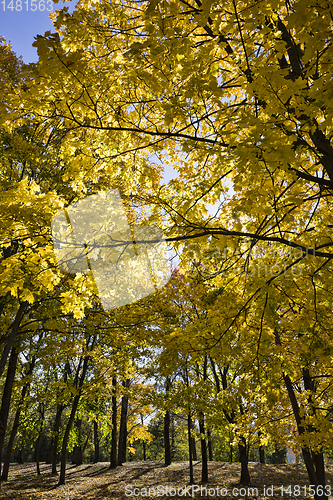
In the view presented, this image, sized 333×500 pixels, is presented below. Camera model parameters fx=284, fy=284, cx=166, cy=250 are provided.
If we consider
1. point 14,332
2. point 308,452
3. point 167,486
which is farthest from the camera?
point 167,486

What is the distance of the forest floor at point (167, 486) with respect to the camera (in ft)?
31.2

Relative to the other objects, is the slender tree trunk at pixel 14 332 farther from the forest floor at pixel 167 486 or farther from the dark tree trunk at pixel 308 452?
the dark tree trunk at pixel 308 452

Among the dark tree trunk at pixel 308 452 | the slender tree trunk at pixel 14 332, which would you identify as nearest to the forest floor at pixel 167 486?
the dark tree trunk at pixel 308 452

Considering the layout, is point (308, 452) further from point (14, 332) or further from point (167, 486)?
point (167, 486)

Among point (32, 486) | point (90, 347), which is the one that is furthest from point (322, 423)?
point (32, 486)

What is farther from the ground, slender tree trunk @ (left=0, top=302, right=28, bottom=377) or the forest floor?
slender tree trunk @ (left=0, top=302, right=28, bottom=377)

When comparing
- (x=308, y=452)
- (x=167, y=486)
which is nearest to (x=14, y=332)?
(x=308, y=452)

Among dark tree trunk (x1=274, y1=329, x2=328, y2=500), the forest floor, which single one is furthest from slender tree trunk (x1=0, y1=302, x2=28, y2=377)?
dark tree trunk (x1=274, y1=329, x2=328, y2=500)

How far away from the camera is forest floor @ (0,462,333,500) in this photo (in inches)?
375

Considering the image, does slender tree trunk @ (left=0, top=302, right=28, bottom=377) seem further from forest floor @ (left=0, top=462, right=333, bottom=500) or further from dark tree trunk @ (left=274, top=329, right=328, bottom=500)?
dark tree trunk @ (left=274, top=329, right=328, bottom=500)

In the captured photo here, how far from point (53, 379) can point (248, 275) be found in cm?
1091

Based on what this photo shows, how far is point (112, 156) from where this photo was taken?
3631 millimetres

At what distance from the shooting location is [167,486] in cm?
1116

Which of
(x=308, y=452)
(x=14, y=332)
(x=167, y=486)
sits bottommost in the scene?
(x=167, y=486)
